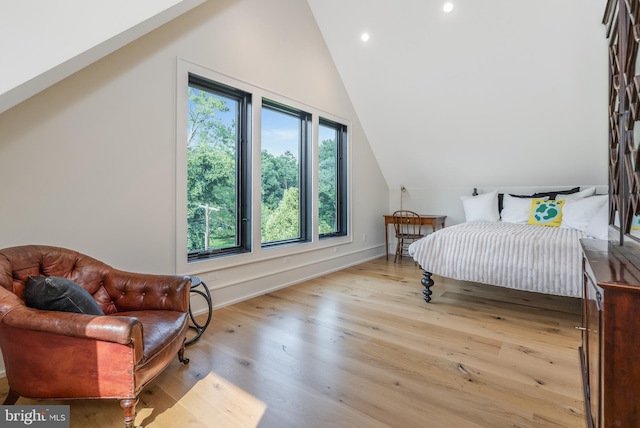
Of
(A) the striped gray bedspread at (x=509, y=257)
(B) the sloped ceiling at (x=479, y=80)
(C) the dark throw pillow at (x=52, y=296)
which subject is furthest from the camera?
(B) the sloped ceiling at (x=479, y=80)

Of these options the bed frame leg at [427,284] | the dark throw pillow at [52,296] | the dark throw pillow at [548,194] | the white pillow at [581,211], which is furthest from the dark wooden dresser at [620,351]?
the dark throw pillow at [548,194]

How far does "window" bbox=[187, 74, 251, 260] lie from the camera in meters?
2.85

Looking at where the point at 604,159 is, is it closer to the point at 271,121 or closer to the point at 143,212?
the point at 271,121

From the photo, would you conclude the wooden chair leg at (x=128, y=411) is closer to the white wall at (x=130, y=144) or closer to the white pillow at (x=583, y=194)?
the white wall at (x=130, y=144)

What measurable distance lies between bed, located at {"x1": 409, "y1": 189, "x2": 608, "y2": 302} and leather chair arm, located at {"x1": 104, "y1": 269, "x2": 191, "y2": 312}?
2285 millimetres

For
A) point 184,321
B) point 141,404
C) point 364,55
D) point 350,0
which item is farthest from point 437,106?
point 141,404

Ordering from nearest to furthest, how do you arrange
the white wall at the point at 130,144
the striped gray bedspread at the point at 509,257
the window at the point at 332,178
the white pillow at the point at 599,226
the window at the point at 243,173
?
the white wall at the point at 130,144 → the striped gray bedspread at the point at 509,257 → the window at the point at 243,173 → the white pillow at the point at 599,226 → the window at the point at 332,178

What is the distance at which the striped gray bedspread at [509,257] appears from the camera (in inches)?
99.8

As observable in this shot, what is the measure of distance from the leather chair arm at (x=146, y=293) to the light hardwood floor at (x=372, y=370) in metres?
0.41

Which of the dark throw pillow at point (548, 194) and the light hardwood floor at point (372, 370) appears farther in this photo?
the dark throw pillow at point (548, 194)

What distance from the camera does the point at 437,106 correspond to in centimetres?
415

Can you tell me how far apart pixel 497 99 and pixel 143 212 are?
4015 mm

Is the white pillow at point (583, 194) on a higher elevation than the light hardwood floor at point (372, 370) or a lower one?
higher

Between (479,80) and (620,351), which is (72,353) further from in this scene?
(479,80)
